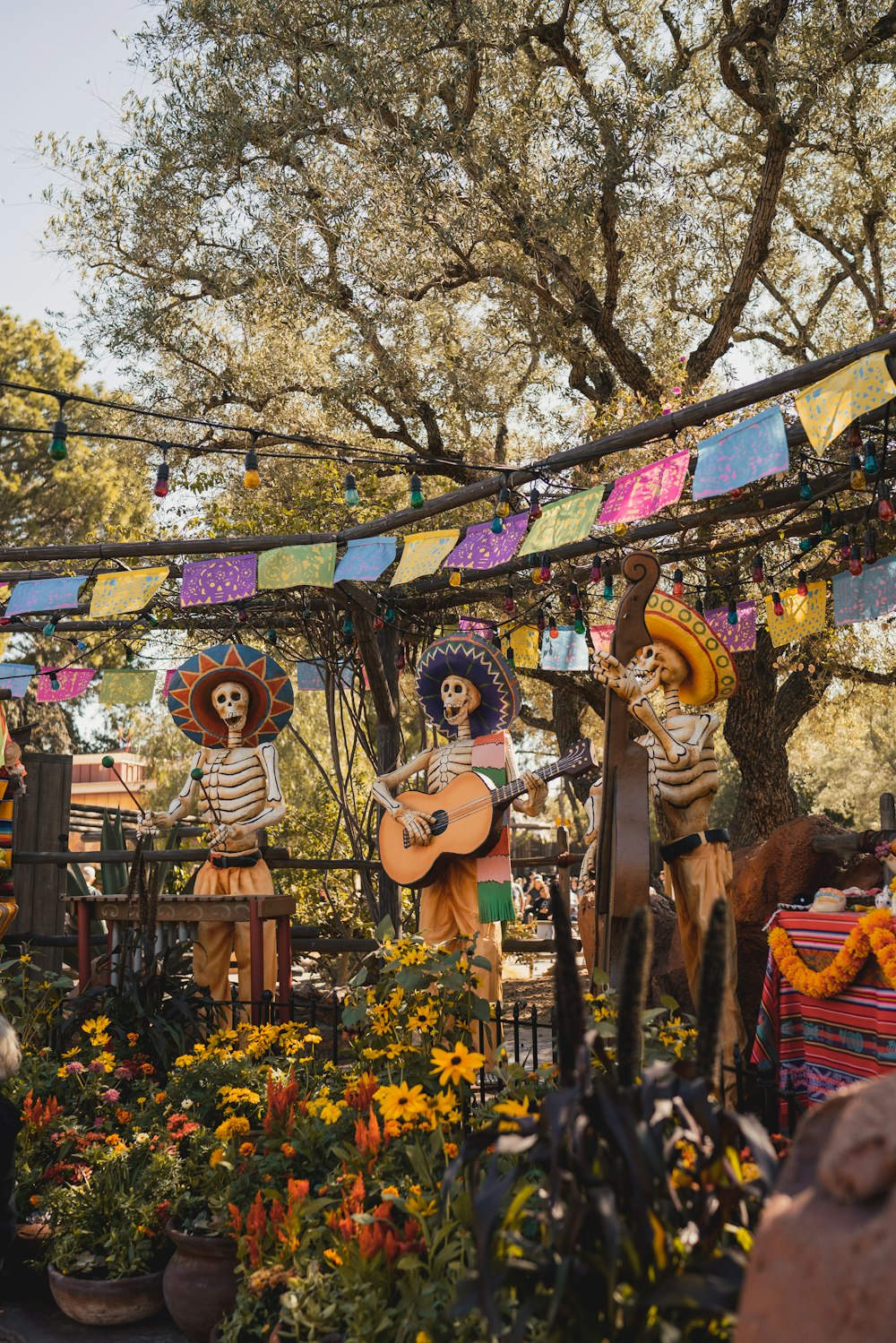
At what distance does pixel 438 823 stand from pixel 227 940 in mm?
1490

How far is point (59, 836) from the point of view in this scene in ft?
29.7

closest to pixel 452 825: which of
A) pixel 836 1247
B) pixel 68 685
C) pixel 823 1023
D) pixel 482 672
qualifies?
pixel 482 672

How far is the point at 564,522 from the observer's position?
6691 mm

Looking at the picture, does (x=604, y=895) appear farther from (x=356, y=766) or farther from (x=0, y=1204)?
(x=356, y=766)

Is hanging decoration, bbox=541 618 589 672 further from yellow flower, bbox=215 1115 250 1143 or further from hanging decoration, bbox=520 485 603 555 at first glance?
yellow flower, bbox=215 1115 250 1143

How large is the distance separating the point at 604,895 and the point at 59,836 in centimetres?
601

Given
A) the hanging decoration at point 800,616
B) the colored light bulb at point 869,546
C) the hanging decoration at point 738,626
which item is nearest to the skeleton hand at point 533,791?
the colored light bulb at point 869,546

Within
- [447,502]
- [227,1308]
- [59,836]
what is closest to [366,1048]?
[227,1308]

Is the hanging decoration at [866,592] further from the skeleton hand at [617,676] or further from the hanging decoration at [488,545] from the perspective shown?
the skeleton hand at [617,676]

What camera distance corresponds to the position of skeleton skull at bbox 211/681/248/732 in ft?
23.5

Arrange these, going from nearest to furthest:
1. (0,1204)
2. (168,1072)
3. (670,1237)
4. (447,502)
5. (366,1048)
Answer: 1. (670,1237)
2. (0,1204)
3. (366,1048)
4. (168,1072)
5. (447,502)

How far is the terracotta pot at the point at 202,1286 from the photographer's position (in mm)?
3383

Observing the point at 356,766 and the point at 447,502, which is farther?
the point at 356,766

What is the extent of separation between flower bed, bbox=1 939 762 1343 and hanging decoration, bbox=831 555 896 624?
4.87m
